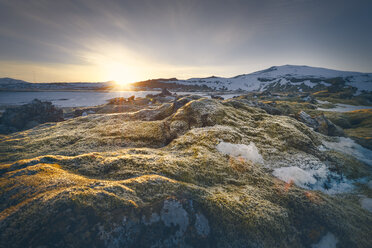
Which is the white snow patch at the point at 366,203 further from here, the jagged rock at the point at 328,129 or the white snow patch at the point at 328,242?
the jagged rock at the point at 328,129

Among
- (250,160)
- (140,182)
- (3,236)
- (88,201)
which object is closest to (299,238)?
(250,160)

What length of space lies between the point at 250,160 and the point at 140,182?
5339 millimetres

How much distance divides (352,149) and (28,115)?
4058 centimetres

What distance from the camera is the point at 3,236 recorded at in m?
2.99

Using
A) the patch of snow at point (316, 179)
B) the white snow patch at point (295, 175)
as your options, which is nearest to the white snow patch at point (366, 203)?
the patch of snow at point (316, 179)

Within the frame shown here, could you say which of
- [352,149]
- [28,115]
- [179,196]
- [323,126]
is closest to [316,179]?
[179,196]

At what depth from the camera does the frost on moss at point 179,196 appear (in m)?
3.56

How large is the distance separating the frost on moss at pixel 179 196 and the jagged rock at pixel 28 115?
19.9 meters

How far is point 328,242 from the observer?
177 inches

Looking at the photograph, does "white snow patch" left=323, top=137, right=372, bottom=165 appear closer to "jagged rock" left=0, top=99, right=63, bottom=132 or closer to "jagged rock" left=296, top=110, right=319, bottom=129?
"jagged rock" left=296, top=110, right=319, bottom=129

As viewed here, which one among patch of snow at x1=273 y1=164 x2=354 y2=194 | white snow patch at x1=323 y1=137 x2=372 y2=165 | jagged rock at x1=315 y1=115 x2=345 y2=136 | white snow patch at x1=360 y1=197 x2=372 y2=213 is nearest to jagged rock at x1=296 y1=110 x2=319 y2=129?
jagged rock at x1=315 y1=115 x2=345 y2=136

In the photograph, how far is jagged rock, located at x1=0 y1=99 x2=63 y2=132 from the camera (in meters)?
21.6

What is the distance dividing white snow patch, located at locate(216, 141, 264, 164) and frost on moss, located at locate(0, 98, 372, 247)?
0.06 metres

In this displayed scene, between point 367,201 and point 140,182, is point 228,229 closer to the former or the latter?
point 140,182
